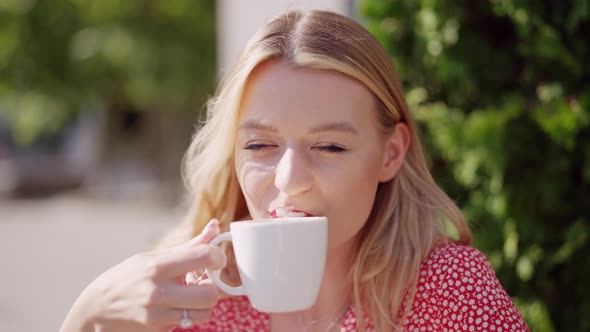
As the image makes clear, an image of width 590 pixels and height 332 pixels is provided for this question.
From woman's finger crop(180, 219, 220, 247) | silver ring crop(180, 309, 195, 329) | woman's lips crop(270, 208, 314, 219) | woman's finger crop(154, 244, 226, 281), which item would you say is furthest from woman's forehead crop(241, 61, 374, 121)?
silver ring crop(180, 309, 195, 329)

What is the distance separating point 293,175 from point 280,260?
0.28m

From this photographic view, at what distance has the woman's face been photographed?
5.50 feet

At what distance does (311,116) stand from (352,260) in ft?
1.72

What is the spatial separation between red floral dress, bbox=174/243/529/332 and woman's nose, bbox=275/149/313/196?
1.51ft

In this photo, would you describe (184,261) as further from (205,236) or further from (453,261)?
(453,261)

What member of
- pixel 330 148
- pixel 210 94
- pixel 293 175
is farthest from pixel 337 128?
pixel 210 94

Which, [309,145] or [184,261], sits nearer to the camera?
[184,261]

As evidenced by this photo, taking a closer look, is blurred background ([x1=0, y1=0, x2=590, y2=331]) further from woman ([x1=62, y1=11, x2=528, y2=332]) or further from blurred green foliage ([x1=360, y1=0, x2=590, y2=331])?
woman ([x1=62, y1=11, x2=528, y2=332])

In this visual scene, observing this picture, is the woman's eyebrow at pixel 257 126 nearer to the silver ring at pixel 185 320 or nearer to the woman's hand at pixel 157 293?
the woman's hand at pixel 157 293

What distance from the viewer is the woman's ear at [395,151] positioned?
1.93 meters

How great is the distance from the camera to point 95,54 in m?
14.0

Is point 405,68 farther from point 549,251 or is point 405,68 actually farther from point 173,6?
point 173,6

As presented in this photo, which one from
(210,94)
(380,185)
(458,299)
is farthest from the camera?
(210,94)

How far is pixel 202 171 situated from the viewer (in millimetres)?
2188
